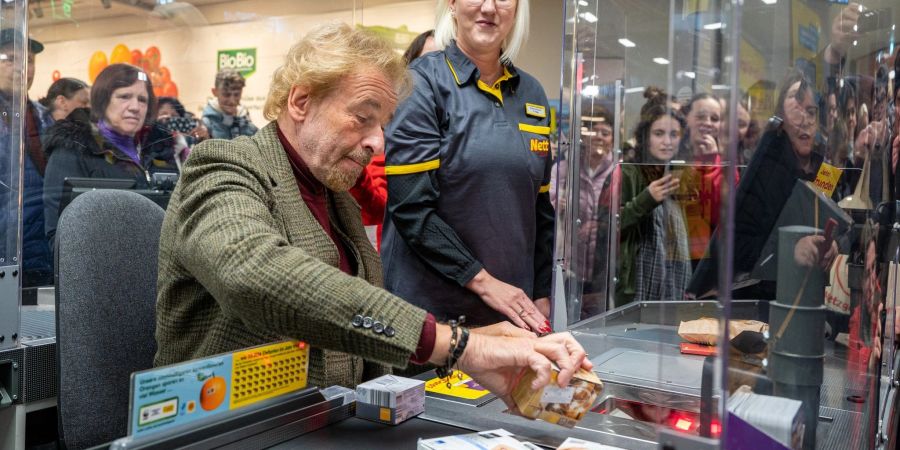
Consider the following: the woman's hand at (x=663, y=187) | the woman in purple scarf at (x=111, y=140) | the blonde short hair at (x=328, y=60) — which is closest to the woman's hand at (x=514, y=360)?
the woman's hand at (x=663, y=187)

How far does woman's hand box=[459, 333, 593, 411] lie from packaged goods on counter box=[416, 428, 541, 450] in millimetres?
91

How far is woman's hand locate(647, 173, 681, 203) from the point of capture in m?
1.31

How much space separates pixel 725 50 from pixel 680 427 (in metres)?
0.41

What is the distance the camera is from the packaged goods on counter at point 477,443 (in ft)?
3.23

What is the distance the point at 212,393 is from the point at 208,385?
0.02 metres

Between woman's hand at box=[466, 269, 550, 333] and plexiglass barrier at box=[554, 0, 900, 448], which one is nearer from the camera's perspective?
plexiglass barrier at box=[554, 0, 900, 448]

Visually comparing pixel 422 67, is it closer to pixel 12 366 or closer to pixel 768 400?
pixel 12 366

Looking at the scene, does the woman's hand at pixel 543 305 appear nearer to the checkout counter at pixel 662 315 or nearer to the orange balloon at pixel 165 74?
the checkout counter at pixel 662 315

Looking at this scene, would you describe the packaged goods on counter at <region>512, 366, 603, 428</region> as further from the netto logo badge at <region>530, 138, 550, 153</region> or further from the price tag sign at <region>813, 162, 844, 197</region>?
the netto logo badge at <region>530, 138, 550, 153</region>

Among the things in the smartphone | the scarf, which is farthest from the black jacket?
the smartphone

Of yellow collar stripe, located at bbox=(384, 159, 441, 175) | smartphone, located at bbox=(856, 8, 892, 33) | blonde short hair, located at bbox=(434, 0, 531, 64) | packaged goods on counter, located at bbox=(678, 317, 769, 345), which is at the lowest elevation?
packaged goods on counter, located at bbox=(678, 317, 769, 345)

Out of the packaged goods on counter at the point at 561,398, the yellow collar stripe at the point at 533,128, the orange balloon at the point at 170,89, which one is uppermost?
the orange balloon at the point at 170,89

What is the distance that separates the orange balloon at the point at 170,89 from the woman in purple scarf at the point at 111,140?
373 mm

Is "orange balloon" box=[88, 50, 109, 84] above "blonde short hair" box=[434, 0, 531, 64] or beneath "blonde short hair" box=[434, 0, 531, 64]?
above
